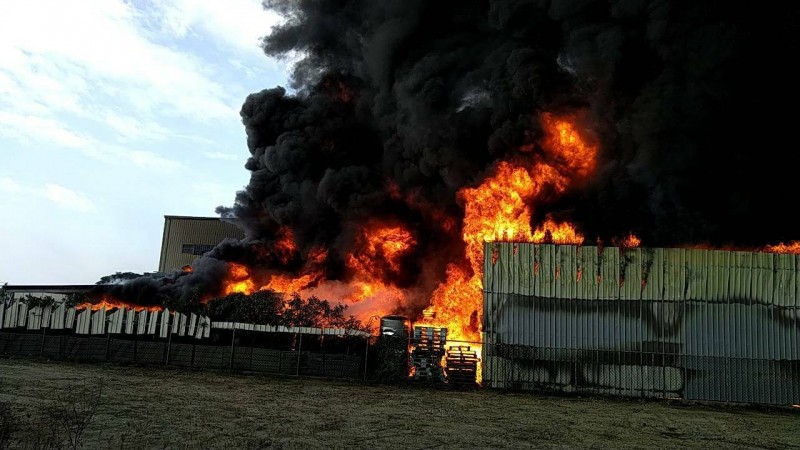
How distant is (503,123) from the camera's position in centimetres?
3394

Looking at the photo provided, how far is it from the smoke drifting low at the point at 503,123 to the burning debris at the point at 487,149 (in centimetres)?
11

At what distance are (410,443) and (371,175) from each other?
29.5m

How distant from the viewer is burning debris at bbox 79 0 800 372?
30.9 m

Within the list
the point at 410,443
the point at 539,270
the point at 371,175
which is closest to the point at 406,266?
the point at 371,175

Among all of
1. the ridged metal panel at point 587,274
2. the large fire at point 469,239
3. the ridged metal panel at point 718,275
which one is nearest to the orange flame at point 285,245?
the large fire at point 469,239

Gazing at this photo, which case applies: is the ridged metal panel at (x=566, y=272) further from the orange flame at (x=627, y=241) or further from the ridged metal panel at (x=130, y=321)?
the ridged metal panel at (x=130, y=321)

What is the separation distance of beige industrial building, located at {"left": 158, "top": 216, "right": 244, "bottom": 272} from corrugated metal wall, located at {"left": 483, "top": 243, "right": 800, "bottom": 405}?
1420 inches

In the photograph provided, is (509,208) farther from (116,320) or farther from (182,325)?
(116,320)

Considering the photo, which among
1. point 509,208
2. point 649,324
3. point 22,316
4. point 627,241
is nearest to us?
point 649,324

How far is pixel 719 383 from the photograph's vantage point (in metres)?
21.9

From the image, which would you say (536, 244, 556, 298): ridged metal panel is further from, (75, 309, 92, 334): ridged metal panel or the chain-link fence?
(75, 309, 92, 334): ridged metal panel

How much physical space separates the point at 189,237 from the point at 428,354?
123ft

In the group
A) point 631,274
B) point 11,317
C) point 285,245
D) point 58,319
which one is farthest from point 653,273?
point 285,245

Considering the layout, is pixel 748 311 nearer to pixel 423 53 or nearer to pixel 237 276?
pixel 423 53
